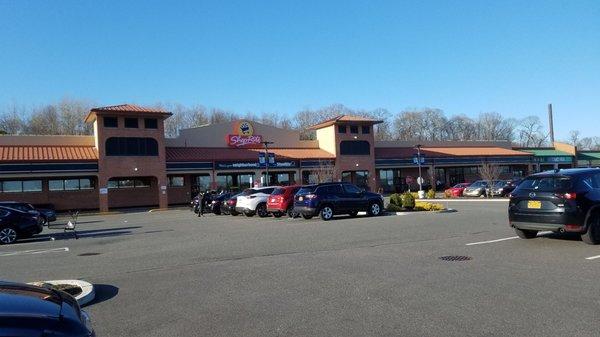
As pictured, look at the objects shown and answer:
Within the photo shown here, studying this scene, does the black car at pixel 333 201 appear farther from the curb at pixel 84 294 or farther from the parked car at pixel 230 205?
the curb at pixel 84 294

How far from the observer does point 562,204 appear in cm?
1108

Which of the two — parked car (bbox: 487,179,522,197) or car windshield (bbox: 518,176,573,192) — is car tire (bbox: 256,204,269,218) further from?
parked car (bbox: 487,179,522,197)

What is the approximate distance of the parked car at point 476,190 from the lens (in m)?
42.2

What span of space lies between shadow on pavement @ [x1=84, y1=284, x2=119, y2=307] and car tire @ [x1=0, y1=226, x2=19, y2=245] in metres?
11.5

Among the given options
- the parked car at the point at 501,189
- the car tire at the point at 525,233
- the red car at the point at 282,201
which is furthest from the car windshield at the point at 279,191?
the parked car at the point at 501,189

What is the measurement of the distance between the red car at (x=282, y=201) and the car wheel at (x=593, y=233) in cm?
1429

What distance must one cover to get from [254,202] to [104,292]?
18611 mm

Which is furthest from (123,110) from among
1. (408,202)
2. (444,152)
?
(444,152)

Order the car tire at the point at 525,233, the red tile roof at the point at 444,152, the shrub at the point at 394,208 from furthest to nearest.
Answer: the red tile roof at the point at 444,152, the shrub at the point at 394,208, the car tire at the point at 525,233

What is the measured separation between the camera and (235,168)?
50.3m

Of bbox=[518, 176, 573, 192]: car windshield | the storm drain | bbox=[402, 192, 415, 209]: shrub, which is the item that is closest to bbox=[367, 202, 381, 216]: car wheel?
bbox=[402, 192, 415, 209]: shrub

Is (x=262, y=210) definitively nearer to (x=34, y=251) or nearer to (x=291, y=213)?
(x=291, y=213)

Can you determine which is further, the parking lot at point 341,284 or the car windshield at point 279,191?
the car windshield at point 279,191

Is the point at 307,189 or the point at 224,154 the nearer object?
the point at 307,189
